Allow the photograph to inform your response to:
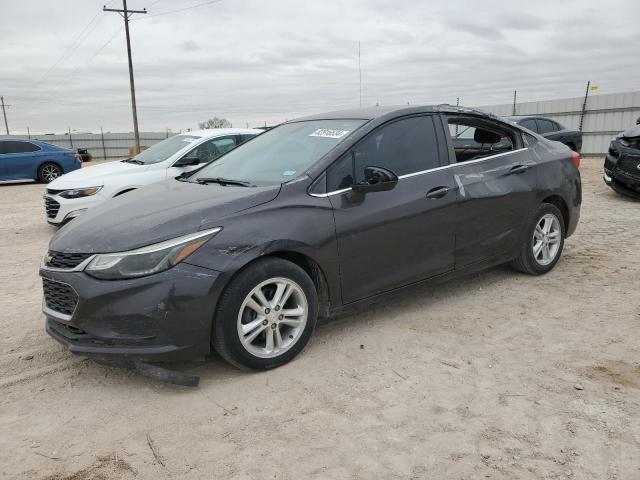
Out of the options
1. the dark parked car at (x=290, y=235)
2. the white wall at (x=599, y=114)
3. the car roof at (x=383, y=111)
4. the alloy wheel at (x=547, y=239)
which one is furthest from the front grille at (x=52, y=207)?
the white wall at (x=599, y=114)

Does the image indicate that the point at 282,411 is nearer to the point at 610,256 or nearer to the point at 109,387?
the point at 109,387

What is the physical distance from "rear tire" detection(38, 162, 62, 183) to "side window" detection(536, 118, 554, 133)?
563 inches

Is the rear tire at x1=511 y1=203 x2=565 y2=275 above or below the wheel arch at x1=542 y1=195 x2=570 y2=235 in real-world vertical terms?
below

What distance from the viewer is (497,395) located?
3.06 m

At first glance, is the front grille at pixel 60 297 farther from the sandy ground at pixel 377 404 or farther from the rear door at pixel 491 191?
the rear door at pixel 491 191

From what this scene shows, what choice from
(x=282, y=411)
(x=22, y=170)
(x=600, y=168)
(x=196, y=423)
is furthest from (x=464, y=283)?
(x=22, y=170)

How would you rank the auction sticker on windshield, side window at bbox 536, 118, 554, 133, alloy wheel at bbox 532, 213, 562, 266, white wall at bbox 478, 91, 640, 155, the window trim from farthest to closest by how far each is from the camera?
white wall at bbox 478, 91, 640, 155 → side window at bbox 536, 118, 554, 133 → alloy wheel at bbox 532, 213, 562, 266 → the auction sticker on windshield → the window trim

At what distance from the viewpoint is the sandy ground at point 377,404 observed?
2.53m

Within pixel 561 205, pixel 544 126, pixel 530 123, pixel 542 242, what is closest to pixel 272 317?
pixel 542 242

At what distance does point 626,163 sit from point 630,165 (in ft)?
0.31

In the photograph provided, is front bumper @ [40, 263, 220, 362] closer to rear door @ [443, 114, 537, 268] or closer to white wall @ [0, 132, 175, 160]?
rear door @ [443, 114, 537, 268]

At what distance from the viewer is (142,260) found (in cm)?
306

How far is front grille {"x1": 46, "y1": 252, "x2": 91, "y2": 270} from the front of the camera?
3201 mm

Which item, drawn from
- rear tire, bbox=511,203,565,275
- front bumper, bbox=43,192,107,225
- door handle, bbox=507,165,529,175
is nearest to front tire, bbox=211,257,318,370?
door handle, bbox=507,165,529,175
